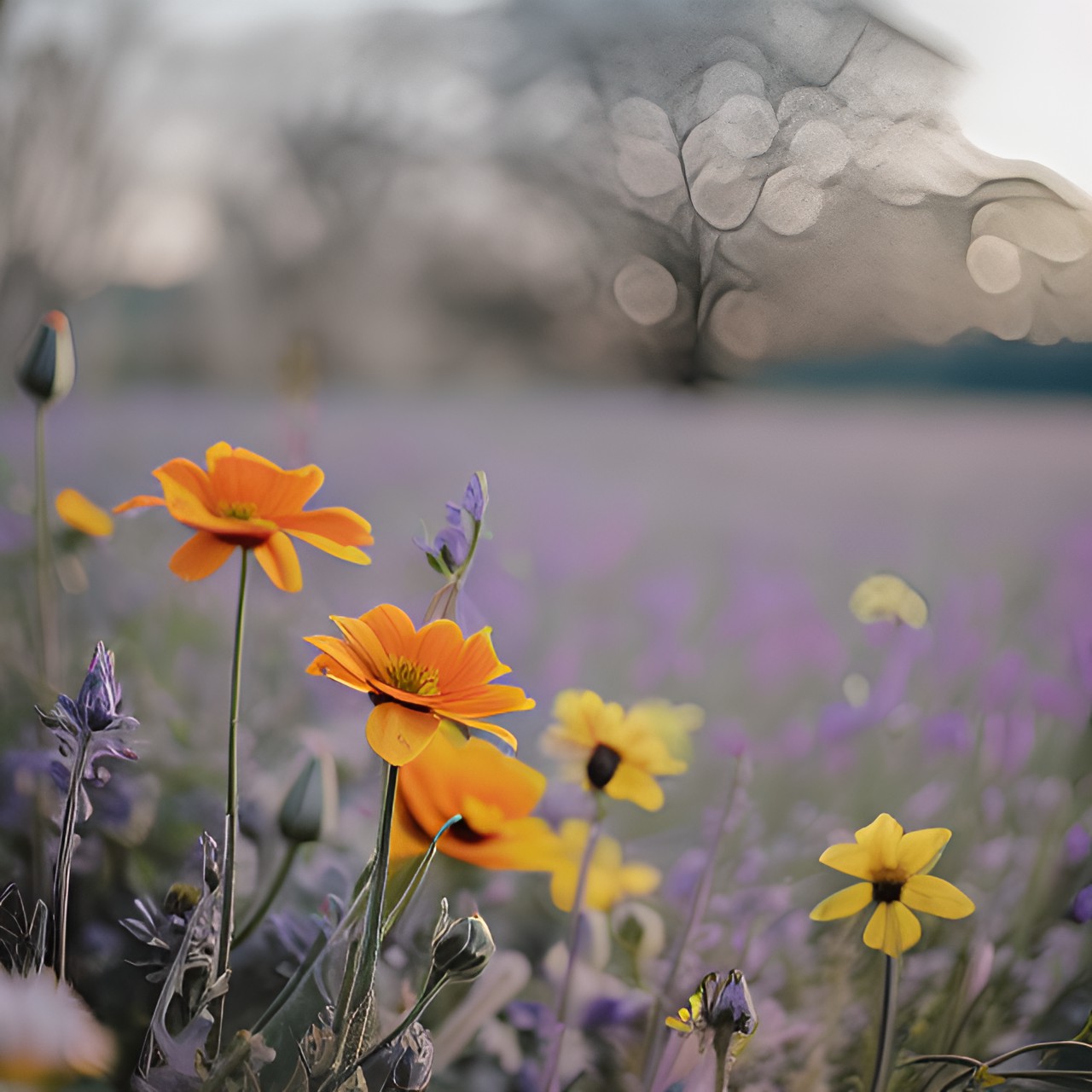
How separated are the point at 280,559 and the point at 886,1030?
0.80 feet

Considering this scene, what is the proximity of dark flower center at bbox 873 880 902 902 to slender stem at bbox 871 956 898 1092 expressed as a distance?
2 cm

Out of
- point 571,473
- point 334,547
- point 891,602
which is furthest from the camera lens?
point 571,473

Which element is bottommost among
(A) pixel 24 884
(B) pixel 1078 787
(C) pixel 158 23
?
(A) pixel 24 884

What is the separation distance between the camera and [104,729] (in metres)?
0.28

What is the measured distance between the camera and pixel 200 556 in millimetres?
293

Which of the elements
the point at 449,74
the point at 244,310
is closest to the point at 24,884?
the point at 244,310

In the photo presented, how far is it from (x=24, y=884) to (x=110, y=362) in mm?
273

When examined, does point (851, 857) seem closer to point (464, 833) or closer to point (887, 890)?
point (887, 890)

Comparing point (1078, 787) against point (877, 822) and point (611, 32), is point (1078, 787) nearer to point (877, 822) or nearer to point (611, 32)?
point (877, 822)

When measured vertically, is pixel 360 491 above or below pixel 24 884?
above

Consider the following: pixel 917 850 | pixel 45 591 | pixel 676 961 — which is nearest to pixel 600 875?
pixel 676 961

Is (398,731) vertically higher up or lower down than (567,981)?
higher up

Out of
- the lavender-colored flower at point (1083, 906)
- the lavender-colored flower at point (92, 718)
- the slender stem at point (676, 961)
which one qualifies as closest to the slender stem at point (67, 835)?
the lavender-colored flower at point (92, 718)

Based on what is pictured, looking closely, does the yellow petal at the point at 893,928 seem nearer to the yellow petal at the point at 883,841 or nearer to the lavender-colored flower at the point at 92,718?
the yellow petal at the point at 883,841
